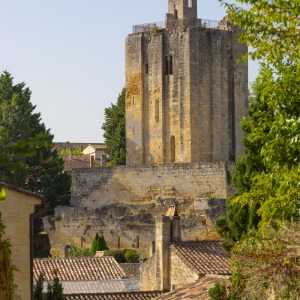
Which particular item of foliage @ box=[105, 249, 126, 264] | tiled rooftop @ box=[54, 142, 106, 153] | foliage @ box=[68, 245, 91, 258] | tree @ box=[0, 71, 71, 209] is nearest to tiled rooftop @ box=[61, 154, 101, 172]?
tree @ box=[0, 71, 71, 209]

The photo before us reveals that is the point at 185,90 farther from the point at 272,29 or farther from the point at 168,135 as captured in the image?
the point at 272,29

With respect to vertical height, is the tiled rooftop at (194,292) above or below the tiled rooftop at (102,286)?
above

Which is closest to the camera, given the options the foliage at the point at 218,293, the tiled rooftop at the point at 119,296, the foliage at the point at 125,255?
the foliage at the point at 218,293

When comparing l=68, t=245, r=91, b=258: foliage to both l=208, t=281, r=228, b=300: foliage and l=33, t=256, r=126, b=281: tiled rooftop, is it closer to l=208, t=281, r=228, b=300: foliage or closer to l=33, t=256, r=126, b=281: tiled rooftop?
l=33, t=256, r=126, b=281: tiled rooftop

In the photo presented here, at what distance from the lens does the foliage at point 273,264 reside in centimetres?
1450

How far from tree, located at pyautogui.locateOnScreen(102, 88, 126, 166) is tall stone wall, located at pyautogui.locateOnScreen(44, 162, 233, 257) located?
13.1 metres

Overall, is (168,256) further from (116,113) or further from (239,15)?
(116,113)

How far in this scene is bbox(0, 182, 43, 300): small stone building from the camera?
46.0ft

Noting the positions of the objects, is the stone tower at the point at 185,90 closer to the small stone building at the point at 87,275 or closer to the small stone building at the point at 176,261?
the small stone building at the point at 87,275

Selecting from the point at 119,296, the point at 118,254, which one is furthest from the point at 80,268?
the point at 118,254

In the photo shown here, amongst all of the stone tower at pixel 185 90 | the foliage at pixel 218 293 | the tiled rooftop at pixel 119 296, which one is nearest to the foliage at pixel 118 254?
the stone tower at pixel 185 90

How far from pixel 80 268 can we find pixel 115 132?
38.2 metres

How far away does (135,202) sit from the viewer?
53562 millimetres

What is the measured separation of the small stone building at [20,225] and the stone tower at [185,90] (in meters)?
39.9
